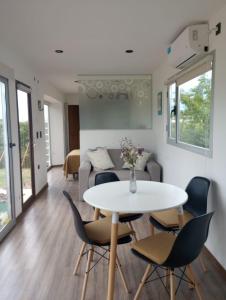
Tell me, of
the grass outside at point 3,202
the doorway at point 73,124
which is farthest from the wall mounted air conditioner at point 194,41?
the doorway at point 73,124

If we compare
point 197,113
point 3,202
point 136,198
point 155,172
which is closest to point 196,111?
point 197,113

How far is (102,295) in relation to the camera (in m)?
2.00

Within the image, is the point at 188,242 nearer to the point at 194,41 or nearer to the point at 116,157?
the point at 194,41

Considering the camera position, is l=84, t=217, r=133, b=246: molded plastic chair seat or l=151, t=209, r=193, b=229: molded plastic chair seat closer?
l=84, t=217, r=133, b=246: molded plastic chair seat

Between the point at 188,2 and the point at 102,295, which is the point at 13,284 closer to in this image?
the point at 102,295

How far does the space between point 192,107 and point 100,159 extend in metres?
2.24

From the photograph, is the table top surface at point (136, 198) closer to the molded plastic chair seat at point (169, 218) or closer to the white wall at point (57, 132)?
the molded plastic chair seat at point (169, 218)

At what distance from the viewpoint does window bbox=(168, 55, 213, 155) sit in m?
2.56

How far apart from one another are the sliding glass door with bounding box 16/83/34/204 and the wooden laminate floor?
34.0 inches

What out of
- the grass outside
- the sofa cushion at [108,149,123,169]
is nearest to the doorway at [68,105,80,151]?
the sofa cushion at [108,149,123,169]

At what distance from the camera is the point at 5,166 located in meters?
3.21

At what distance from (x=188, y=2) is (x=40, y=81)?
3667 mm

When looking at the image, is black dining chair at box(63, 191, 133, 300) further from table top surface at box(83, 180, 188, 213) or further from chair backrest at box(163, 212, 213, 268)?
chair backrest at box(163, 212, 213, 268)

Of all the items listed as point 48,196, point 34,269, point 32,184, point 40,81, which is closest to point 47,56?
point 40,81
